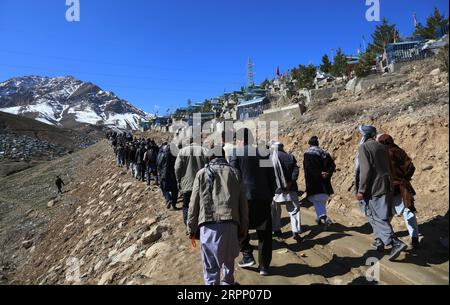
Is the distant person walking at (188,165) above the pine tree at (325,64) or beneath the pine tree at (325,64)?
beneath

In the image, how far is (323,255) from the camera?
17.9 feet

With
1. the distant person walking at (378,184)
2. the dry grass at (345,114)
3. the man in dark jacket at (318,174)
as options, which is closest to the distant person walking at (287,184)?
the man in dark jacket at (318,174)

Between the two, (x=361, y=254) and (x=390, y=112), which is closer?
(x=361, y=254)

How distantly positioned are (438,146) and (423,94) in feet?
10.7

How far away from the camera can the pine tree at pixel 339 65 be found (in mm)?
43031

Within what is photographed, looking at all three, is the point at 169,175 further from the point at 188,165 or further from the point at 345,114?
the point at 345,114

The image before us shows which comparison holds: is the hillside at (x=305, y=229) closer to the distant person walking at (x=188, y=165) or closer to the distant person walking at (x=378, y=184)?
the distant person walking at (x=378, y=184)

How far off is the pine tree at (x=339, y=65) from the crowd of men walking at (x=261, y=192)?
40309mm

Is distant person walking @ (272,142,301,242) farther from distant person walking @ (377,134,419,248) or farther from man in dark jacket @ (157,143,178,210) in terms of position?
man in dark jacket @ (157,143,178,210)

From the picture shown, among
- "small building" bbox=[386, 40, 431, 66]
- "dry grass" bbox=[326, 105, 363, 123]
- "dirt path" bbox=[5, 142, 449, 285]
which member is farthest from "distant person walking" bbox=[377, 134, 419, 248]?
"small building" bbox=[386, 40, 431, 66]

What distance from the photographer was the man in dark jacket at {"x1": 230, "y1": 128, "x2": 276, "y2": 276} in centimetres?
454
